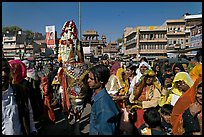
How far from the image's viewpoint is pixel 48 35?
21.7 m

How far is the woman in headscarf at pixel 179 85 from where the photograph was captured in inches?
153

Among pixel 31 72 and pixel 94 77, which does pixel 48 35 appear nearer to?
pixel 31 72

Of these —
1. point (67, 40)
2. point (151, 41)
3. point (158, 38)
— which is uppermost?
point (158, 38)

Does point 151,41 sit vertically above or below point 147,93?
above

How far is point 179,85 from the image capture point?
4016 millimetres

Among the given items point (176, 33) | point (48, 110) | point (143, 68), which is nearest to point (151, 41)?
point (176, 33)

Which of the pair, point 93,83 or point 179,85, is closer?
point 93,83

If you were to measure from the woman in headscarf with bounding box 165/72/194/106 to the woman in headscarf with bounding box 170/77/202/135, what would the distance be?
1.17 m

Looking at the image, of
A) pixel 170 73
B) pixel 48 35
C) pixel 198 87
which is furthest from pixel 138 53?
pixel 198 87

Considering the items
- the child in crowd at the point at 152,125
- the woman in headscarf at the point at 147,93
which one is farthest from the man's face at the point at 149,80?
the child in crowd at the point at 152,125

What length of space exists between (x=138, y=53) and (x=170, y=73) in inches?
2036

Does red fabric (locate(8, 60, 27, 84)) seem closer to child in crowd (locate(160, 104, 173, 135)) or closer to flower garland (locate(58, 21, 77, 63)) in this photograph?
flower garland (locate(58, 21, 77, 63))

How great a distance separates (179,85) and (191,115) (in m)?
1.56

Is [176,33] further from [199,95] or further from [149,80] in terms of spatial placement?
[199,95]
